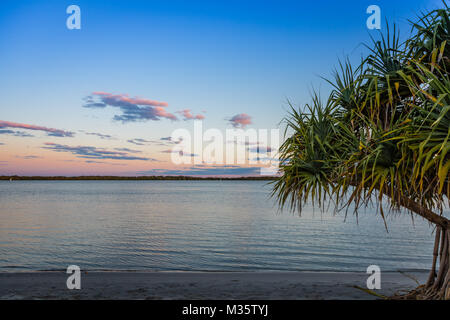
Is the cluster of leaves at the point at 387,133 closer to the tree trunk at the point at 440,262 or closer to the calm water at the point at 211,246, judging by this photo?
the tree trunk at the point at 440,262

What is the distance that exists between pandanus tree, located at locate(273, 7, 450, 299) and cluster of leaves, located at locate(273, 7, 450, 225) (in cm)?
1

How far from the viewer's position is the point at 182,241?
66.3 feet

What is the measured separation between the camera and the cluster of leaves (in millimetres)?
4746

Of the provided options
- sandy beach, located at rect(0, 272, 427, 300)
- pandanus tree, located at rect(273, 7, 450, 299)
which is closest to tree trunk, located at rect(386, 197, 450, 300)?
pandanus tree, located at rect(273, 7, 450, 299)

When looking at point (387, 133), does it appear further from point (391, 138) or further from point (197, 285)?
point (197, 285)

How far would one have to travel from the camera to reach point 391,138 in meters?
4.88

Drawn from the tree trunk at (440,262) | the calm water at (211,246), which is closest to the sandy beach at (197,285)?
the tree trunk at (440,262)

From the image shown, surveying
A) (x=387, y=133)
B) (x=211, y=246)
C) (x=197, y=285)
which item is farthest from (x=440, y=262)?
(x=211, y=246)

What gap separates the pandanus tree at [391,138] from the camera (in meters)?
4.78

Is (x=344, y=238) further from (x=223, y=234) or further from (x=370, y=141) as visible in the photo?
(x=370, y=141)

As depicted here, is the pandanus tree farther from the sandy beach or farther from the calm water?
the calm water

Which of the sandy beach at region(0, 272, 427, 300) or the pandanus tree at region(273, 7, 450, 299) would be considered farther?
the sandy beach at region(0, 272, 427, 300)

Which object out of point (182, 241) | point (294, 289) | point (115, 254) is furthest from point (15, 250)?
point (294, 289)
